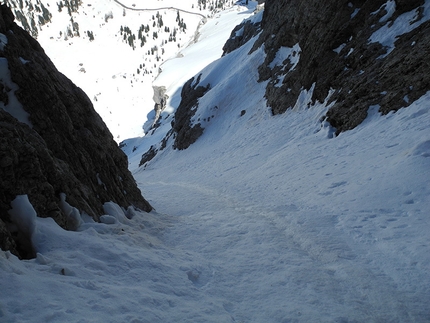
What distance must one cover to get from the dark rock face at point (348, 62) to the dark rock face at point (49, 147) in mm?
11183

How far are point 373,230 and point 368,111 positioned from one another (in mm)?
8856

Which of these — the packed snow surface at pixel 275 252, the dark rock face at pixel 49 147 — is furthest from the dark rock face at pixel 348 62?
the dark rock face at pixel 49 147

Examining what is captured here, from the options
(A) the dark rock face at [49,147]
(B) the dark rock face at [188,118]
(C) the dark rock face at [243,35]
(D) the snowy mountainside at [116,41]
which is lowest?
(B) the dark rock face at [188,118]

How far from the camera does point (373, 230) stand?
6.43 m

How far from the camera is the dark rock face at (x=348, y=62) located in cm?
1265

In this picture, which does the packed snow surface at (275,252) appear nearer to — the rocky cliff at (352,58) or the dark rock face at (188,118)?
the rocky cliff at (352,58)

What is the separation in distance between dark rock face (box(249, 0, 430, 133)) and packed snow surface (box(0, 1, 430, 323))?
46.6 inches

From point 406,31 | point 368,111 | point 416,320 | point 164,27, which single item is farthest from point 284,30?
point 164,27

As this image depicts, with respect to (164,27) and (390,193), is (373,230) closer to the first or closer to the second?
(390,193)

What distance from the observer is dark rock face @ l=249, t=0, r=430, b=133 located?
12648mm

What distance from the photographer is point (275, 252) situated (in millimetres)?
6414

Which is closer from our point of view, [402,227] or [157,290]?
[157,290]

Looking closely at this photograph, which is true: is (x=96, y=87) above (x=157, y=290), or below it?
above

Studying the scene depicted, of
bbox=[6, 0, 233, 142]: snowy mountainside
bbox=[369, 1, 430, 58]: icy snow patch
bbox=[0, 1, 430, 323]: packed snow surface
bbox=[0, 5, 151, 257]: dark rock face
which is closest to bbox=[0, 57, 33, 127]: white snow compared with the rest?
bbox=[0, 5, 151, 257]: dark rock face
